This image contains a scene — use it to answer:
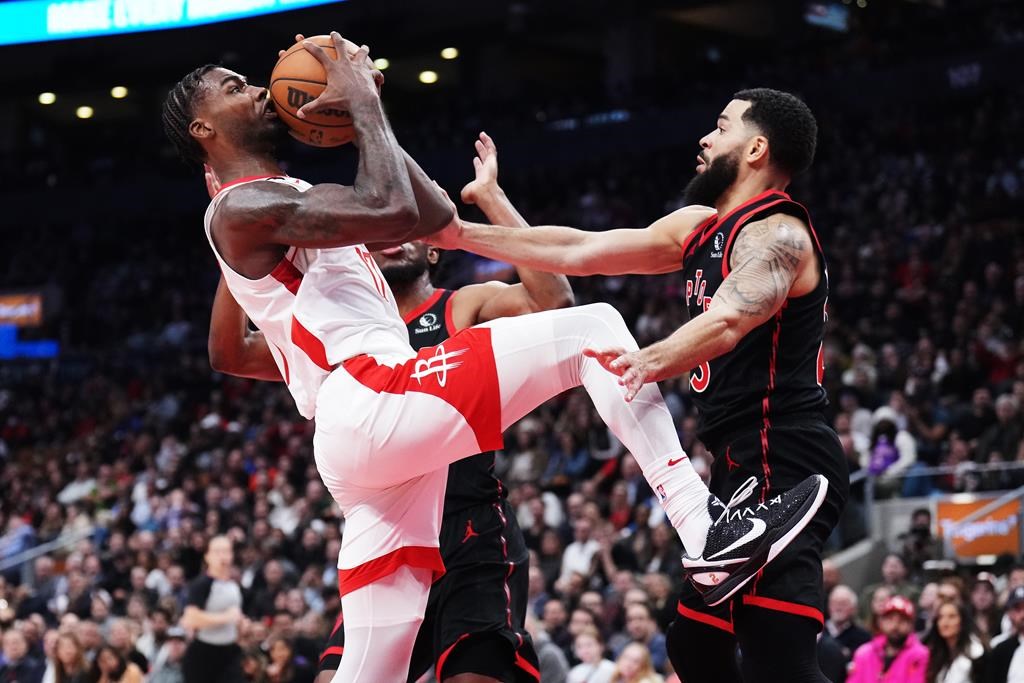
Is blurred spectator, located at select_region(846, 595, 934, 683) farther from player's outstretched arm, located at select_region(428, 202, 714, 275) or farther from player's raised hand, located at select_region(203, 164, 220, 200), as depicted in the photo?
player's raised hand, located at select_region(203, 164, 220, 200)

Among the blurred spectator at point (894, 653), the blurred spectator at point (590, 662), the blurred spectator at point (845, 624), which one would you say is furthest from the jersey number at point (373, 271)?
the blurred spectator at point (590, 662)

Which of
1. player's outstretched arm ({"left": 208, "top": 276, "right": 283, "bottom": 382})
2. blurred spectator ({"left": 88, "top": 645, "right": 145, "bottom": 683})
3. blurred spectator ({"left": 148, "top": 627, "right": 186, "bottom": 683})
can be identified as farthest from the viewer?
blurred spectator ({"left": 148, "top": 627, "right": 186, "bottom": 683})

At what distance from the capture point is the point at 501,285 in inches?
224

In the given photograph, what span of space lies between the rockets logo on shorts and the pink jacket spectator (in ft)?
17.4

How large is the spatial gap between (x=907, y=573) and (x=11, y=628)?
28.9ft

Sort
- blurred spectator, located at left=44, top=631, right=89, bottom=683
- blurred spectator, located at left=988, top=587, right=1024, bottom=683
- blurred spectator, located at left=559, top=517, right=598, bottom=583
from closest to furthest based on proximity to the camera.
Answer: blurred spectator, located at left=988, top=587, right=1024, bottom=683 < blurred spectator, located at left=44, top=631, right=89, bottom=683 < blurred spectator, located at left=559, top=517, right=598, bottom=583

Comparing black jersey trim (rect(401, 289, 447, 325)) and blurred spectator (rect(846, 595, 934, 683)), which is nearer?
black jersey trim (rect(401, 289, 447, 325))

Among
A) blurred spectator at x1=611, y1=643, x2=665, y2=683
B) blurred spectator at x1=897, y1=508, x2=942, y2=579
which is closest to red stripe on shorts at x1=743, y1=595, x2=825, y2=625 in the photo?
blurred spectator at x1=611, y1=643, x2=665, y2=683

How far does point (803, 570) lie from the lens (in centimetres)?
418

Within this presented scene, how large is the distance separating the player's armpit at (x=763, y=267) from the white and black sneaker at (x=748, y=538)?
0.54 meters

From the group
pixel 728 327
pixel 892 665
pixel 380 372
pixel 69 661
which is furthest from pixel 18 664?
pixel 728 327

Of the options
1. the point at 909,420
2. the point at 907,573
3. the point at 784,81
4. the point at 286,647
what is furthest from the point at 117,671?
the point at 784,81

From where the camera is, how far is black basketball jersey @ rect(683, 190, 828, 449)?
4328 mm

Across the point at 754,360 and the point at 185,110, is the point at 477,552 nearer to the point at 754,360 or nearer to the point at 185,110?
the point at 754,360
